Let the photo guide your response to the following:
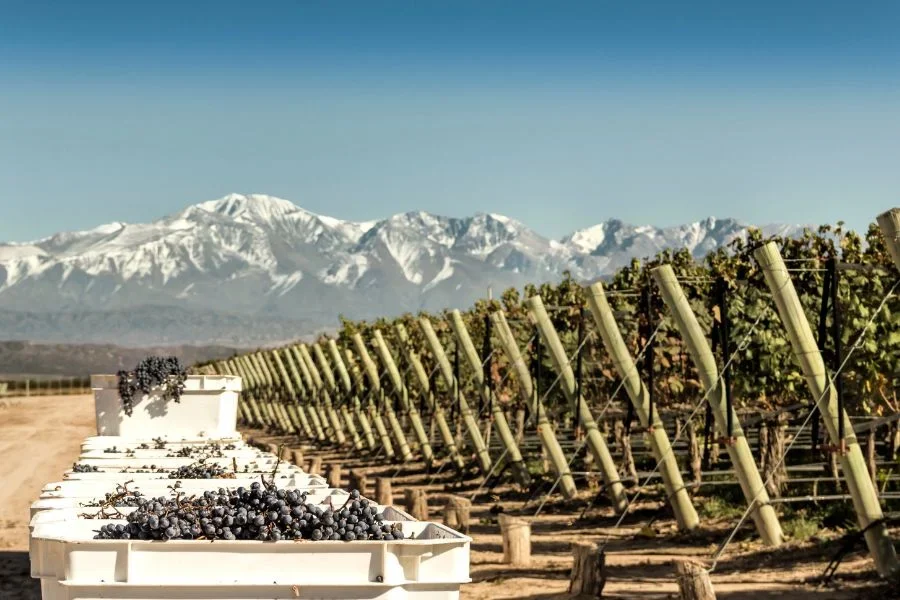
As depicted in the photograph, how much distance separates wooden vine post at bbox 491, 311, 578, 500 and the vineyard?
35mm

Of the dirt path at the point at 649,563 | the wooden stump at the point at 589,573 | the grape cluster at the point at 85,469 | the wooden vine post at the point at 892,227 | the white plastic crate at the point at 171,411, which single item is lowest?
the dirt path at the point at 649,563

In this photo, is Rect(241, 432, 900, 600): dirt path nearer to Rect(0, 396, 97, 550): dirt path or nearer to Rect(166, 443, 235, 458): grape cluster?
Rect(166, 443, 235, 458): grape cluster

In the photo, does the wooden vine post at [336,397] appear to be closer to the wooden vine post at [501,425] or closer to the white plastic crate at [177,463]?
the wooden vine post at [501,425]

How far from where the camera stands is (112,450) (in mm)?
15727

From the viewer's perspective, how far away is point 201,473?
39.4ft

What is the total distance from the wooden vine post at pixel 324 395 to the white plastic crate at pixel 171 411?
23206 mm

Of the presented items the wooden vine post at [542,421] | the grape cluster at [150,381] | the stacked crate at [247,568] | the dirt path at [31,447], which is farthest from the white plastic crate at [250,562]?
the dirt path at [31,447]

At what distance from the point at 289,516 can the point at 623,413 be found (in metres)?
17.2

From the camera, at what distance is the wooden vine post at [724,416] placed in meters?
16.0

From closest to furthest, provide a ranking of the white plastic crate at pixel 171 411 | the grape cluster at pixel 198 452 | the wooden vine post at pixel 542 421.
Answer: the grape cluster at pixel 198 452
the white plastic crate at pixel 171 411
the wooden vine post at pixel 542 421

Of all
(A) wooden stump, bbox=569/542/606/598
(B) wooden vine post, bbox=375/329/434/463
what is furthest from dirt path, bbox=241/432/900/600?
Result: (B) wooden vine post, bbox=375/329/434/463

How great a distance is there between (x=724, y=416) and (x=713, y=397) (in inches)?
9.7

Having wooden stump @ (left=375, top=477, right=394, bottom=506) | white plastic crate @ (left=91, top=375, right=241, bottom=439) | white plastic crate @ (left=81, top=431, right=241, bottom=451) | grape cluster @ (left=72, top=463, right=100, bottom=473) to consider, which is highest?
white plastic crate @ (left=91, top=375, right=241, bottom=439)

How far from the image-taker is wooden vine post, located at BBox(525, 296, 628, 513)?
20484 millimetres
